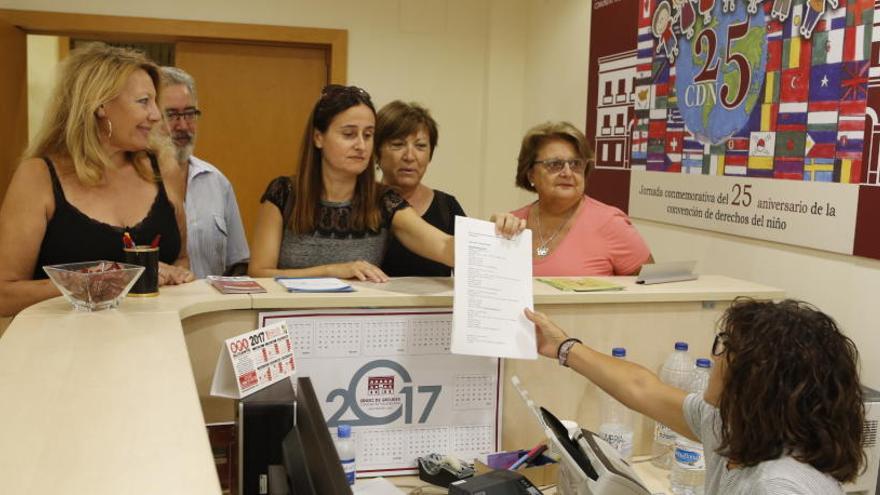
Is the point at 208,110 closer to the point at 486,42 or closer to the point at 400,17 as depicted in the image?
the point at 400,17

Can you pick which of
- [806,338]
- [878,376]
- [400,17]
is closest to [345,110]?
[806,338]

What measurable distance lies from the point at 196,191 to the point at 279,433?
56.5 inches

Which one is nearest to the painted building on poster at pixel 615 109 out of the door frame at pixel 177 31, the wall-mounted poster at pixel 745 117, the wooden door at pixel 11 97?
the wall-mounted poster at pixel 745 117

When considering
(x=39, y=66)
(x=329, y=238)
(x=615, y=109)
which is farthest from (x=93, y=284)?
(x=39, y=66)

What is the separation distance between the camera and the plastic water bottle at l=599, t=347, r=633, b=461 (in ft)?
6.21

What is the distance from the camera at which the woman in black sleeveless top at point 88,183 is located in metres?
1.76

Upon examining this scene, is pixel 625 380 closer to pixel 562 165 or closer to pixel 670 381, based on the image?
pixel 670 381

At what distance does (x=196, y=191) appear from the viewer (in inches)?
101

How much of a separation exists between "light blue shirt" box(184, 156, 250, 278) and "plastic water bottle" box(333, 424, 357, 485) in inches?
40.9

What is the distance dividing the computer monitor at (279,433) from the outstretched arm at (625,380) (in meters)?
0.60

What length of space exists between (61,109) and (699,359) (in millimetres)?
1618

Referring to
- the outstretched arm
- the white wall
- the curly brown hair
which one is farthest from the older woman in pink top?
the white wall

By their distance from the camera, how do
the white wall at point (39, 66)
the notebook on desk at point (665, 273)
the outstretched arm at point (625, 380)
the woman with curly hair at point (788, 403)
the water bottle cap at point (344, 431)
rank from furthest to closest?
the white wall at point (39, 66) < the notebook on desk at point (665, 273) < the water bottle cap at point (344, 431) < the outstretched arm at point (625, 380) < the woman with curly hair at point (788, 403)

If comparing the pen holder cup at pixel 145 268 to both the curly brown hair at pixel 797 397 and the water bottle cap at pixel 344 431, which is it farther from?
the curly brown hair at pixel 797 397
